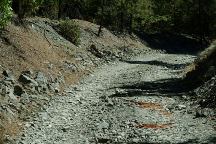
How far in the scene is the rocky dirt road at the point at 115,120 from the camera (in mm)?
18781

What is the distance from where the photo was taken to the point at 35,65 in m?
30.4

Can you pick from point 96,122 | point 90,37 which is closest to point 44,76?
point 96,122

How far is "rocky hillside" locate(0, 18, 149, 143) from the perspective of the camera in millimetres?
22203

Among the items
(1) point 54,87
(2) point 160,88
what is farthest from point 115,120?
(2) point 160,88

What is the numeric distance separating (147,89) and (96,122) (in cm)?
1014

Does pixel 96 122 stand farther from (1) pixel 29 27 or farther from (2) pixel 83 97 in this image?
(1) pixel 29 27

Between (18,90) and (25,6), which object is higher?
(25,6)

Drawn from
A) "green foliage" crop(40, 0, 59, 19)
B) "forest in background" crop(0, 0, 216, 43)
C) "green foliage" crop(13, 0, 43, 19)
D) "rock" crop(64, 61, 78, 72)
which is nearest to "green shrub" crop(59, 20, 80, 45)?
"green foliage" crop(13, 0, 43, 19)

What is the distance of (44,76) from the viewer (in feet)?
94.4

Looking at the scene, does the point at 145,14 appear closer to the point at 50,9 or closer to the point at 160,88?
the point at 50,9

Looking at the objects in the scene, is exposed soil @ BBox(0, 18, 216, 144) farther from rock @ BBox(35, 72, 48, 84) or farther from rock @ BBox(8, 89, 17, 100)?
rock @ BBox(35, 72, 48, 84)

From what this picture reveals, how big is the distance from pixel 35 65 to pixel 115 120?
33.3 feet

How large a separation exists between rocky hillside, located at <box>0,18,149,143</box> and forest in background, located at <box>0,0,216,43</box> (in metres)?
16.5

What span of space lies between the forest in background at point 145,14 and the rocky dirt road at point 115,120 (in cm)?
3275
